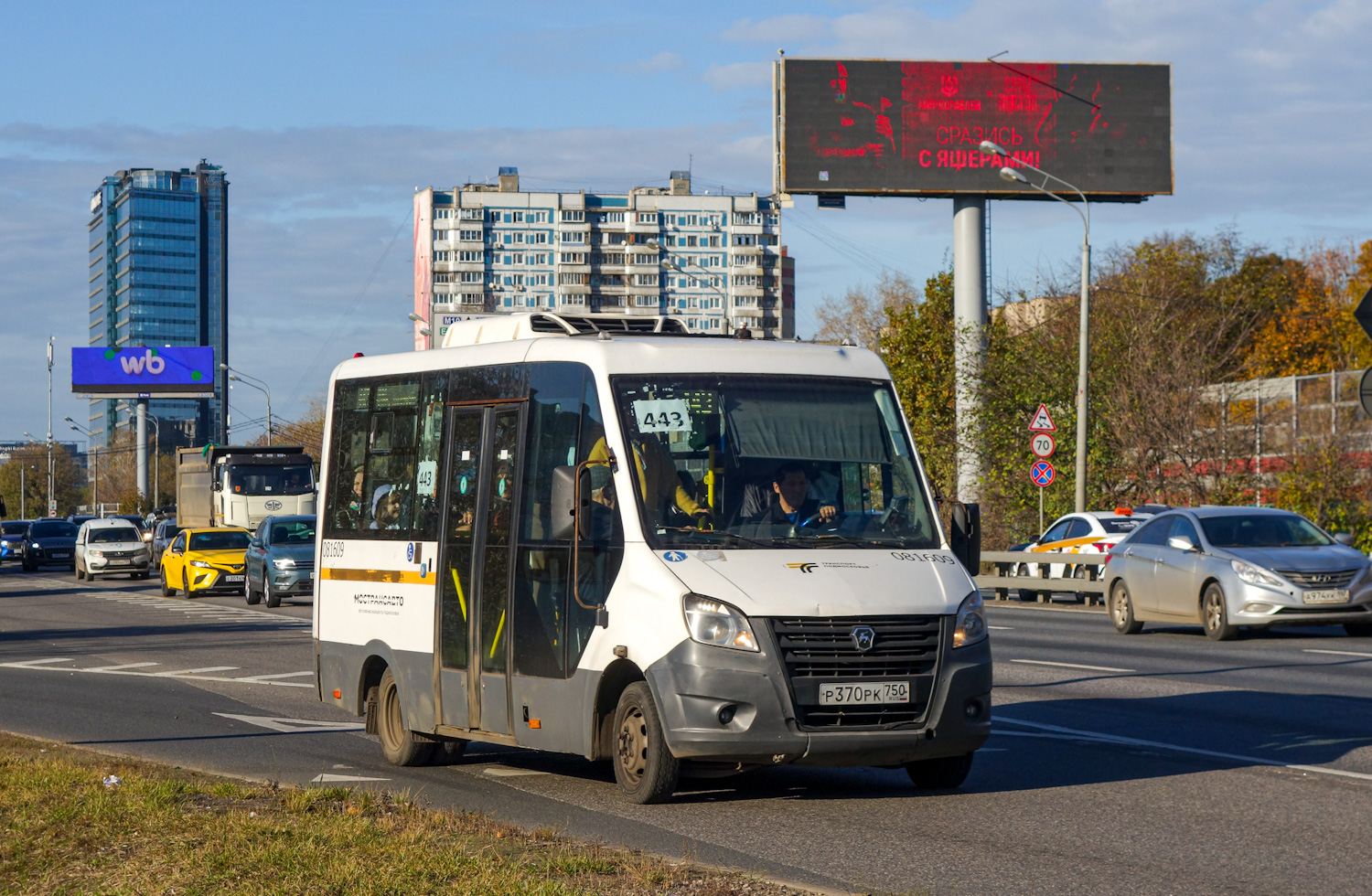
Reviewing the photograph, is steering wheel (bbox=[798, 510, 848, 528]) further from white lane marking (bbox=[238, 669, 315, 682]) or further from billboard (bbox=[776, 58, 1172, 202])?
billboard (bbox=[776, 58, 1172, 202])

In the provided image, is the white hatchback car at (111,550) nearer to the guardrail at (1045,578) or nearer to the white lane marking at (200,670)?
the guardrail at (1045,578)

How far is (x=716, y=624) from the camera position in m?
8.76

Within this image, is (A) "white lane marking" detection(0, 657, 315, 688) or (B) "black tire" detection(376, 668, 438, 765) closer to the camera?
(B) "black tire" detection(376, 668, 438, 765)

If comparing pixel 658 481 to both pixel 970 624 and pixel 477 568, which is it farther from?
pixel 970 624

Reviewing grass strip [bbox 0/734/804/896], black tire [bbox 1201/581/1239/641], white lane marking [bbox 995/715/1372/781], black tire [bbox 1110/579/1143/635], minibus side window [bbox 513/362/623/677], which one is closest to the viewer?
grass strip [bbox 0/734/804/896]

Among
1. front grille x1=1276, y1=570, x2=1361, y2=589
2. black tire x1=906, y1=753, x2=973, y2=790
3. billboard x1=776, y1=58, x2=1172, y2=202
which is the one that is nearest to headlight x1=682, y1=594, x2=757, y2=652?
black tire x1=906, y1=753, x2=973, y2=790

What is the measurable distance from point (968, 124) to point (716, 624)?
41488mm

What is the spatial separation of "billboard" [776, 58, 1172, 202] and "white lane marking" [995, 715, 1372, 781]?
36.0 m

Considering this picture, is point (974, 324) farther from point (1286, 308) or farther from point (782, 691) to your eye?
point (782, 691)

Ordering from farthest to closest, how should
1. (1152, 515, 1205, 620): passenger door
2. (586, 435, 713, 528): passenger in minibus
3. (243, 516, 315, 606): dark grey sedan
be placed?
(243, 516, 315, 606): dark grey sedan < (1152, 515, 1205, 620): passenger door < (586, 435, 713, 528): passenger in minibus

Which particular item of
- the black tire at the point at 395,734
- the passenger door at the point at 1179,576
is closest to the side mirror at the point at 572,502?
the black tire at the point at 395,734

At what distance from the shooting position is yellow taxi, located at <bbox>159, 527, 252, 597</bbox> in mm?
38531

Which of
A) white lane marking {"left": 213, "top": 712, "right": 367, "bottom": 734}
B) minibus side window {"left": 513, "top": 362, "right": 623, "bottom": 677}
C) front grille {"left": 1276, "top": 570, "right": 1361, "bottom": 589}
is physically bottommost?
white lane marking {"left": 213, "top": 712, "right": 367, "bottom": 734}

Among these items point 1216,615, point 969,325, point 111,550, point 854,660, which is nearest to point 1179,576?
point 1216,615
